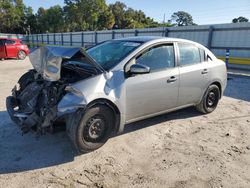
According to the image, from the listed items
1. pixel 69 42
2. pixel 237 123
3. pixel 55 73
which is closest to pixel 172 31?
pixel 237 123

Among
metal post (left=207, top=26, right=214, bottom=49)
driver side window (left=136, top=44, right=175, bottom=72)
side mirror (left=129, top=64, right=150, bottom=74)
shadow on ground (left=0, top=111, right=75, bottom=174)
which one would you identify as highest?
metal post (left=207, top=26, right=214, bottom=49)

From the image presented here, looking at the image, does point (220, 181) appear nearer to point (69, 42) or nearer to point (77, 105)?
point (77, 105)

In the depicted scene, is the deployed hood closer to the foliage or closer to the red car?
the red car

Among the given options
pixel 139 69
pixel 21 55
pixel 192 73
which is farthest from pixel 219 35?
pixel 21 55

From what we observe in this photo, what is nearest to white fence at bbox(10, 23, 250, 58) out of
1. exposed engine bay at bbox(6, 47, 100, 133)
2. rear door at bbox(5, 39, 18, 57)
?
rear door at bbox(5, 39, 18, 57)

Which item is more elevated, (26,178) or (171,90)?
(171,90)

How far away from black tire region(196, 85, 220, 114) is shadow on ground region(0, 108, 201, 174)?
1.43m

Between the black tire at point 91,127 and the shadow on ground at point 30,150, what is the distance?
11.3 inches

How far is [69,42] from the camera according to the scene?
3142 cm

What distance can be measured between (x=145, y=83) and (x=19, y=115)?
2.01m

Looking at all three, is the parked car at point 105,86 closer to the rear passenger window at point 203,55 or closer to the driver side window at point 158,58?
the driver side window at point 158,58

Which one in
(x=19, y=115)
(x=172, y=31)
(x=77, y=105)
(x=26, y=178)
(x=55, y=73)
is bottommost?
(x=26, y=178)

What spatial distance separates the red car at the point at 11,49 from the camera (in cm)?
1567

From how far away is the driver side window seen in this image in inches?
159
